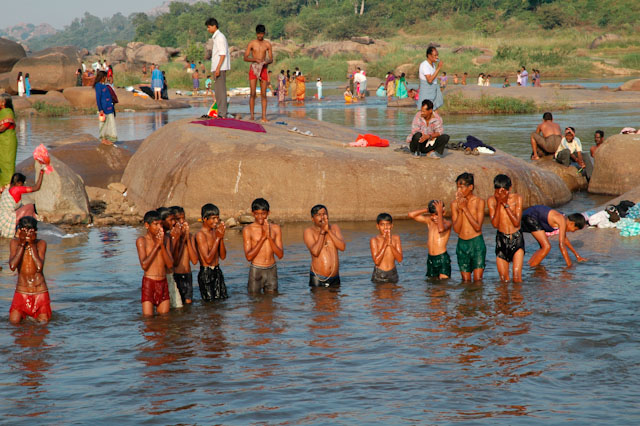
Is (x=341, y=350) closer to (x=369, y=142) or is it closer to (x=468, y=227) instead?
(x=468, y=227)

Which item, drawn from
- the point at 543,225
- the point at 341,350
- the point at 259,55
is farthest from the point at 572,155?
the point at 341,350

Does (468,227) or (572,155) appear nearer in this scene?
(468,227)

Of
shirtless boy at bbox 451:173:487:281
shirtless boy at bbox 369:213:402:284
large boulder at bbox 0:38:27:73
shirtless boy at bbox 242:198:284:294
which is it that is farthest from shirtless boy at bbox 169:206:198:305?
large boulder at bbox 0:38:27:73

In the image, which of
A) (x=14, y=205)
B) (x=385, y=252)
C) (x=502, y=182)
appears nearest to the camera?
(x=502, y=182)

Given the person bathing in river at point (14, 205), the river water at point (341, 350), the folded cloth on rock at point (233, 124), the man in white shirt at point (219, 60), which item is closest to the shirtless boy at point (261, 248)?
the river water at point (341, 350)

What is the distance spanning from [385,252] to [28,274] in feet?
12.1

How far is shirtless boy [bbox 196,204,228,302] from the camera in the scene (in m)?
8.22

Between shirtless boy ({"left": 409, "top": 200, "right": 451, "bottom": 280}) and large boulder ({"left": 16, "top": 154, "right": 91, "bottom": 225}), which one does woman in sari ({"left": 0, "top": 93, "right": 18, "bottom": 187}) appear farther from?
shirtless boy ({"left": 409, "top": 200, "right": 451, "bottom": 280})

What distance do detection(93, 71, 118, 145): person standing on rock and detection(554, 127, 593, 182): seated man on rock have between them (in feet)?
28.9

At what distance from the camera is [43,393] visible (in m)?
6.09

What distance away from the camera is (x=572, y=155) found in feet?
50.8

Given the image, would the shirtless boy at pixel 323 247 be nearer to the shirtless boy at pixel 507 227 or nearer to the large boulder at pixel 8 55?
the shirtless boy at pixel 507 227

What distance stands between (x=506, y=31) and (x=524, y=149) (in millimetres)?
53494

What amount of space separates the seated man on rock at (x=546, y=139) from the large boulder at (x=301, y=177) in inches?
128
